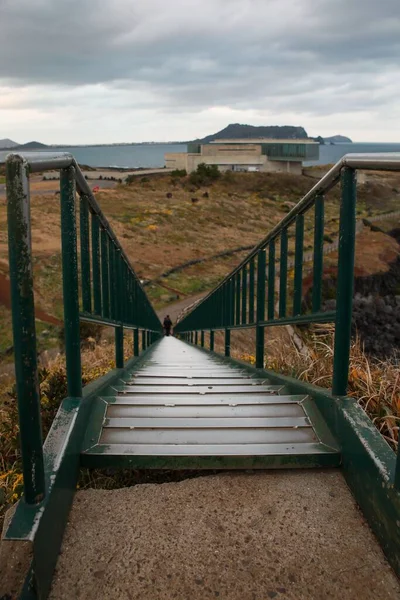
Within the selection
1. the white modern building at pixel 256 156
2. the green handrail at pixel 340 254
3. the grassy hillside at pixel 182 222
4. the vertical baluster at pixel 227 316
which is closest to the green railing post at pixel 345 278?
the green handrail at pixel 340 254

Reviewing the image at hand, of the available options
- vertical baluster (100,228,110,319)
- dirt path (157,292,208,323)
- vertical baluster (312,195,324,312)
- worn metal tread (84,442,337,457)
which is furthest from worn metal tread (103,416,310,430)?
dirt path (157,292,208,323)

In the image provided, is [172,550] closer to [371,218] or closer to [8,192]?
[8,192]

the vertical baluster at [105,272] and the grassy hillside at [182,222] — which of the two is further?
the grassy hillside at [182,222]

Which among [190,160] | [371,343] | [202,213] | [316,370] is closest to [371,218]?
[202,213]

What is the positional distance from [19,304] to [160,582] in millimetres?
986

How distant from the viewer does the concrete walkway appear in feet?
5.75

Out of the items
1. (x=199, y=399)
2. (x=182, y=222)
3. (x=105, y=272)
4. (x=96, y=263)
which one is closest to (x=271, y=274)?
(x=105, y=272)

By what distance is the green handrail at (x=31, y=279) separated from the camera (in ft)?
5.36

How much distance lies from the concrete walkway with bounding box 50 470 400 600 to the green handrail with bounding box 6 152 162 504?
33 cm

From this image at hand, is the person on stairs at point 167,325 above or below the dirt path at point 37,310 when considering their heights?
below

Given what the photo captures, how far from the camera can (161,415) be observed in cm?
284

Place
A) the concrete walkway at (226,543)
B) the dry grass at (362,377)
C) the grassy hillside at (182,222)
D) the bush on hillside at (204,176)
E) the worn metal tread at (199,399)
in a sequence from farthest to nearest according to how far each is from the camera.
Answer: the bush on hillside at (204,176) < the grassy hillside at (182,222) < the worn metal tread at (199,399) < the dry grass at (362,377) < the concrete walkway at (226,543)

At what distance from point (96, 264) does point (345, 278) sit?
5.51ft

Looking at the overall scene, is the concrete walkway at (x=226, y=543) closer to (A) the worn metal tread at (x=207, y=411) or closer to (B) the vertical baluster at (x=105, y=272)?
(A) the worn metal tread at (x=207, y=411)
